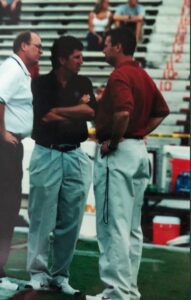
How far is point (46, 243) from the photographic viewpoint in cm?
245

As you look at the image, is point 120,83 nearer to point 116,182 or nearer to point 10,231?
point 116,182

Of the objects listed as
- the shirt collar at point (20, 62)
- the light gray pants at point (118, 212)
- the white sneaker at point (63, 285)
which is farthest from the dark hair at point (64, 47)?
the white sneaker at point (63, 285)

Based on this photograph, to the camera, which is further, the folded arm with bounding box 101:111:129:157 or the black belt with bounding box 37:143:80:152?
the black belt with bounding box 37:143:80:152

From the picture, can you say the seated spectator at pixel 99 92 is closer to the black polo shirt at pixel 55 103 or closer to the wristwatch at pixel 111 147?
the black polo shirt at pixel 55 103

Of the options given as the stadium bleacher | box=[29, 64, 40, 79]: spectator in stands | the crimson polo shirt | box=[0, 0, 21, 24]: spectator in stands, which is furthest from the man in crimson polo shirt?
box=[0, 0, 21, 24]: spectator in stands

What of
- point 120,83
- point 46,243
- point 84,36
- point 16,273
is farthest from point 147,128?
point 16,273

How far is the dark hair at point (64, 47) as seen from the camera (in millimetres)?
2369

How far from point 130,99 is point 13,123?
48 cm

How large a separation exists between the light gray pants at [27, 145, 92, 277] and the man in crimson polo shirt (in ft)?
0.45

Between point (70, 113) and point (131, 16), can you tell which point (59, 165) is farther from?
point (131, 16)

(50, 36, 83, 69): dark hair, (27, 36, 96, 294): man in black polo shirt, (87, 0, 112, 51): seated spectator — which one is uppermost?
(87, 0, 112, 51): seated spectator

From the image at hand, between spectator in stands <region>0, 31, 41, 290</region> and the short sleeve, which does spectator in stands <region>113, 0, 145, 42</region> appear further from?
spectator in stands <region>0, 31, 41, 290</region>

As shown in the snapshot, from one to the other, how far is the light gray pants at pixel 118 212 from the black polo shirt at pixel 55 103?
15 cm

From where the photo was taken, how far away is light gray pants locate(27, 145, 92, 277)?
7.91 feet
